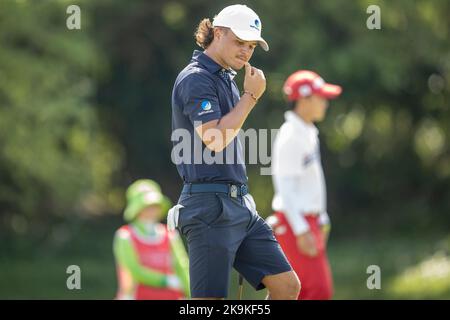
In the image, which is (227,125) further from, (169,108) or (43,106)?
(169,108)

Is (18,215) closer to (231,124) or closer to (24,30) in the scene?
(24,30)

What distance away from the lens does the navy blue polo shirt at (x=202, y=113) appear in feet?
18.0

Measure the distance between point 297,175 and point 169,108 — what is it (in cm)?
965

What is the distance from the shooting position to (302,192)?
25.8 ft

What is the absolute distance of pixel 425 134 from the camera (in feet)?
59.2

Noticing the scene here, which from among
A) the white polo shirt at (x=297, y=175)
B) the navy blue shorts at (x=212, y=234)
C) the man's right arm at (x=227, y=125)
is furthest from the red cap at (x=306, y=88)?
the man's right arm at (x=227, y=125)

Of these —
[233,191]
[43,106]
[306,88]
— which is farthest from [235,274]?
[233,191]

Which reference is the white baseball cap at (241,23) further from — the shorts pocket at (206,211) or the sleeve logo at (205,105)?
the shorts pocket at (206,211)

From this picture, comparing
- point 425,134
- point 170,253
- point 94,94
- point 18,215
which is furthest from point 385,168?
point 170,253

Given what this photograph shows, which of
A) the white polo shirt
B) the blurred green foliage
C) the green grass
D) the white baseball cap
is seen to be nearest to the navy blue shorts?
the white baseball cap

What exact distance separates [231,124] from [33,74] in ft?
32.1

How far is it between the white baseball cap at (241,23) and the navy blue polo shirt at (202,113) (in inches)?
8.8

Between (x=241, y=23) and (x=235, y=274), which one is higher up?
(x=235, y=274)

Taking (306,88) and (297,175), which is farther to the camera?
(306,88)
